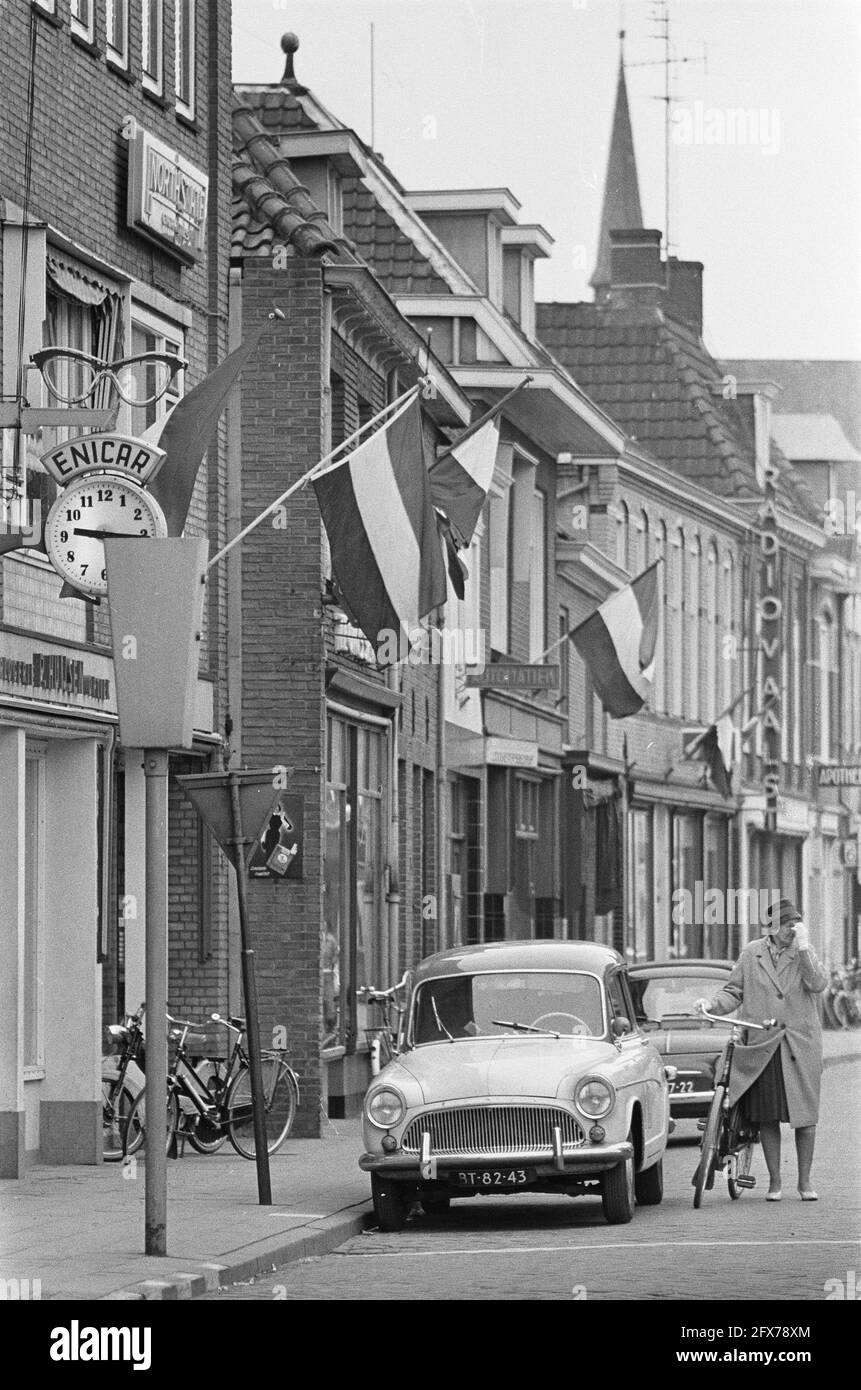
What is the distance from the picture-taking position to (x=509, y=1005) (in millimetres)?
16703

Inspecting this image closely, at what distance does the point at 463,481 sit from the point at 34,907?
18.9 ft

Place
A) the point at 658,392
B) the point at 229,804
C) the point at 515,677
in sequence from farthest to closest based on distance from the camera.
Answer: the point at 658,392 → the point at 515,677 → the point at 229,804

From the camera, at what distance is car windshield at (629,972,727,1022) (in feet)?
75.1

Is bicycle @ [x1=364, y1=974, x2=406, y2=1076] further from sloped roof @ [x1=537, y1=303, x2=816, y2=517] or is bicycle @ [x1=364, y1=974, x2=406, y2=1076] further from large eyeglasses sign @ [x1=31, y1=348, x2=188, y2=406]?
sloped roof @ [x1=537, y1=303, x2=816, y2=517]

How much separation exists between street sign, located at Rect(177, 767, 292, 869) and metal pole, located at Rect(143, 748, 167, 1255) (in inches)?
79.5

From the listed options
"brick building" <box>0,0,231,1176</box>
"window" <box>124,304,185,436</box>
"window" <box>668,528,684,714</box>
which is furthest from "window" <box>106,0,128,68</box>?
"window" <box>668,528,684,714</box>

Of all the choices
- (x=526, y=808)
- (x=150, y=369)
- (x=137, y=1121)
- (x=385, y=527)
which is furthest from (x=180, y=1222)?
(x=526, y=808)

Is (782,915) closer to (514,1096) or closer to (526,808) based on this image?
(514,1096)

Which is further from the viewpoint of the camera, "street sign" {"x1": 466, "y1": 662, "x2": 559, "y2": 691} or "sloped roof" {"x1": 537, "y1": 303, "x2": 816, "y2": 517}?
"sloped roof" {"x1": 537, "y1": 303, "x2": 816, "y2": 517}

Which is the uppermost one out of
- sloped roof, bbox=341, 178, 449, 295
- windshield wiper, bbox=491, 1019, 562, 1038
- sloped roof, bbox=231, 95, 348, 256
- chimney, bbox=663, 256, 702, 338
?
chimney, bbox=663, 256, 702, 338

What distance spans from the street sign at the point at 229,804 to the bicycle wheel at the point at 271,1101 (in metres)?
4.32

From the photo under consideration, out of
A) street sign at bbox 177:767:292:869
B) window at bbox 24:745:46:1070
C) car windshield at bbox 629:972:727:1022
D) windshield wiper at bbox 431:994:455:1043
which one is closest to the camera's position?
street sign at bbox 177:767:292:869

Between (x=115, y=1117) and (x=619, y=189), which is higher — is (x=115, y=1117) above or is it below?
below

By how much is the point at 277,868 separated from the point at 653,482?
2481 cm
